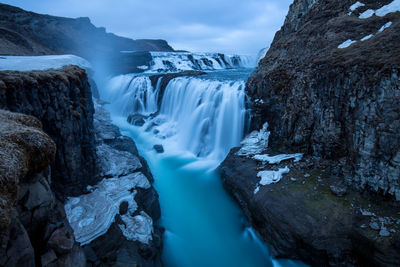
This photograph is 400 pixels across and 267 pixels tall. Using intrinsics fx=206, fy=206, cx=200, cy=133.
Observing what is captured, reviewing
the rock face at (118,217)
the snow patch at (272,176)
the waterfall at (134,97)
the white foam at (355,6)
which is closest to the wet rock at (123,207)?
the rock face at (118,217)

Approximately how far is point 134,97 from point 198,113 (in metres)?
13.9

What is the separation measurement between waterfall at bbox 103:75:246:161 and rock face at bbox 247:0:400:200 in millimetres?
1974

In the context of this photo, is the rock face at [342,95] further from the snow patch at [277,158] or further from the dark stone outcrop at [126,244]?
the dark stone outcrop at [126,244]

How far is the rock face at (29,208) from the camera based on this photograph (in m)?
2.81

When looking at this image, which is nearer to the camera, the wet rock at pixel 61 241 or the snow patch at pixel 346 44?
the wet rock at pixel 61 241

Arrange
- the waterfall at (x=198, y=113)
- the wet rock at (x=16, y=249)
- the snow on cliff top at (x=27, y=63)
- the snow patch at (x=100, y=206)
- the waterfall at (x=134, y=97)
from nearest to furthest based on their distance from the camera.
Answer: the wet rock at (x=16, y=249), the snow patch at (x=100, y=206), the snow on cliff top at (x=27, y=63), the waterfall at (x=198, y=113), the waterfall at (x=134, y=97)

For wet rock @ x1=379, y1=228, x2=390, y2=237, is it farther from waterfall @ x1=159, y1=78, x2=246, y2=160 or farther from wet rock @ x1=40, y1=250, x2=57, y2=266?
waterfall @ x1=159, y1=78, x2=246, y2=160

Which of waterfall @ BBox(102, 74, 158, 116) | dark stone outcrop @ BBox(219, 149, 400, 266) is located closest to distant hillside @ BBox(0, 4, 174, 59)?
waterfall @ BBox(102, 74, 158, 116)

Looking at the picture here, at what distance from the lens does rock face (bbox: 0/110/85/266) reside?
281 cm

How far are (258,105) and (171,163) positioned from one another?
7319mm

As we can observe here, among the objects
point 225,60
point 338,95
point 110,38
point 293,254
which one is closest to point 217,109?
point 338,95

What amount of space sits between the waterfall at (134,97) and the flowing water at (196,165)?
145mm

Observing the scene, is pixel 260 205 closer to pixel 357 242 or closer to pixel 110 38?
pixel 357 242

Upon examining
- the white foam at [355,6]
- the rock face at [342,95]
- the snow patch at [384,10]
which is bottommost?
the rock face at [342,95]
